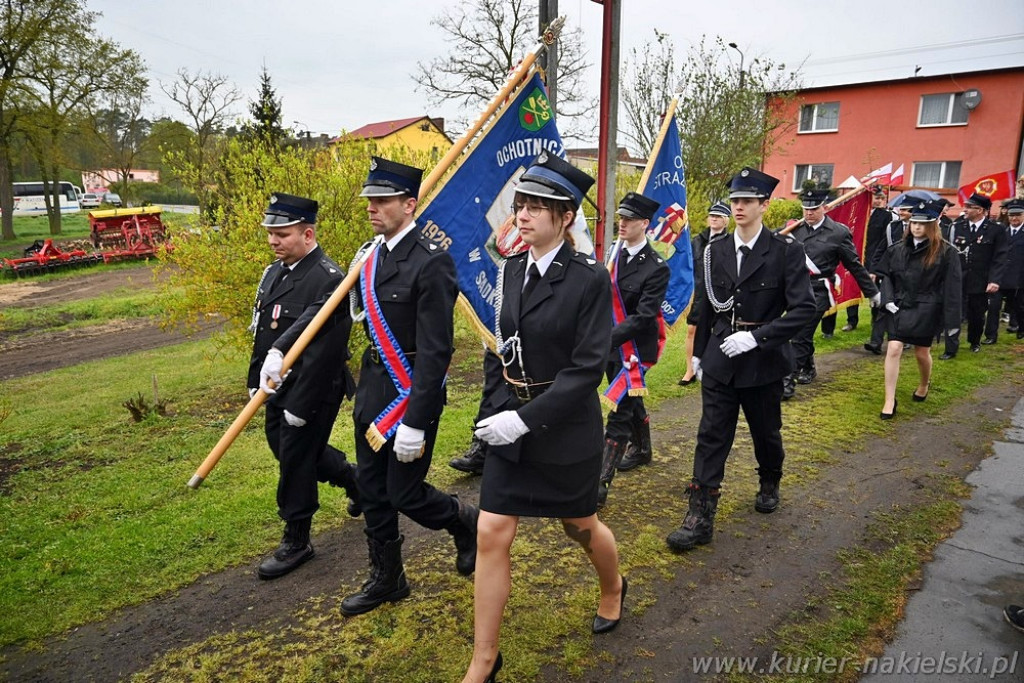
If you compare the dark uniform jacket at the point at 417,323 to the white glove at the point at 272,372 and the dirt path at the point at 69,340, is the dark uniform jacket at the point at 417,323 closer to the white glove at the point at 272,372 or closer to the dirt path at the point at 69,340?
the white glove at the point at 272,372

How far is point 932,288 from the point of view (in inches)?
259

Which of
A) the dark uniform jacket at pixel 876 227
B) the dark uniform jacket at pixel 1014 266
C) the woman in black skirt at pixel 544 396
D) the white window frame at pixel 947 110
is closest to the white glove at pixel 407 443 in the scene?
the woman in black skirt at pixel 544 396

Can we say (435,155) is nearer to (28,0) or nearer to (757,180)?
(757,180)

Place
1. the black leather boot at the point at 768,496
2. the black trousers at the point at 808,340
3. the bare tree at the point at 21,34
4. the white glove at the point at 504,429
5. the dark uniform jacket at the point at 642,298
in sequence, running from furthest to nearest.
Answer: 1. the bare tree at the point at 21,34
2. the black trousers at the point at 808,340
3. the dark uniform jacket at the point at 642,298
4. the black leather boot at the point at 768,496
5. the white glove at the point at 504,429

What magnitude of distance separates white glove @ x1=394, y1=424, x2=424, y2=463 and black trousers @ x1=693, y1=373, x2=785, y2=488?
194cm

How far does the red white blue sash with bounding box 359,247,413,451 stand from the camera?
3.31 metres

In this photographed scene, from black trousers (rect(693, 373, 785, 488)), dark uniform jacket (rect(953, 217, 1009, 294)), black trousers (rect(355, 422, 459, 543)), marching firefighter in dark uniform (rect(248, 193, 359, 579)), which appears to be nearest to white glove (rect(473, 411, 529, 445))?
black trousers (rect(355, 422, 459, 543))

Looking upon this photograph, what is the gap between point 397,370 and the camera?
11.0 feet

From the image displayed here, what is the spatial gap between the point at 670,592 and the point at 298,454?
2214 mm

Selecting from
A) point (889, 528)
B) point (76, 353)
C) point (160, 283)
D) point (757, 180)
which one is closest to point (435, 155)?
point (160, 283)

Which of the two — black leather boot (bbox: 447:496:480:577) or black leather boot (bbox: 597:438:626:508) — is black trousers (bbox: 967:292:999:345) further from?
black leather boot (bbox: 447:496:480:577)

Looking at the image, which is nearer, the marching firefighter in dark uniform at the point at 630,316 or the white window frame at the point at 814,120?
the marching firefighter in dark uniform at the point at 630,316

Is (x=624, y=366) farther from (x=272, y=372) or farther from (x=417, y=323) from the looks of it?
(x=272, y=372)

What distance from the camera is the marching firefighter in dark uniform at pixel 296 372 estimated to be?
12.4ft
